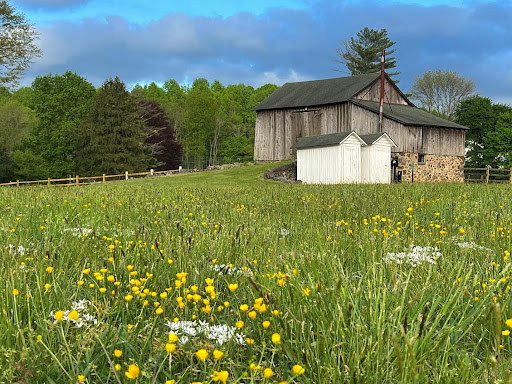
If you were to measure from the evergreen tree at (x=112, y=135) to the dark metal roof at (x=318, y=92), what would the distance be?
14.9 meters

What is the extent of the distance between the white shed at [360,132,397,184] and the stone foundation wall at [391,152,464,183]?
8.07m

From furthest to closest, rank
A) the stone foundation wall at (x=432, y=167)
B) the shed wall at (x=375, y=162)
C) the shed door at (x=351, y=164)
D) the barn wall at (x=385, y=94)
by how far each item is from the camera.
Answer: the barn wall at (x=385, y=94), the stone foundation wall at (x=432, y=167), the shed wall at (x=375, y=162), the shed door at (x=351, y=164)

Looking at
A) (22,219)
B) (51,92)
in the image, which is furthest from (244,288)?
(51,92)

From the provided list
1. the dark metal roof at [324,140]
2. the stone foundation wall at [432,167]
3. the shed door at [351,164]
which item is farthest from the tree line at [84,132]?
the stone foundation wall at [432,167]

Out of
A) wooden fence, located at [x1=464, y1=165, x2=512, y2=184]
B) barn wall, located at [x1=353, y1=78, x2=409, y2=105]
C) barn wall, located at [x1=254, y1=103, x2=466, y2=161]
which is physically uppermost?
barn wall, located at [x1=353, y1=78, x2=409, y2=105]

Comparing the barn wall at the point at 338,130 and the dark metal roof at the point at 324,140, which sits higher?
the barn wall at the point at 338,130

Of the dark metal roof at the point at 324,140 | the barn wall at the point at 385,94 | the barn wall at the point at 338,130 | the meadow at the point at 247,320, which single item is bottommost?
the meadow at the point at 247,320

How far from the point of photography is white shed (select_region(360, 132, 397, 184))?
30.5 m

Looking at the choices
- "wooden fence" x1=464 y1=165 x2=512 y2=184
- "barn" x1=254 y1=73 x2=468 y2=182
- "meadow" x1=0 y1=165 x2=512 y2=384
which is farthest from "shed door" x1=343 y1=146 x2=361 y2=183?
"meadow" x1=0 y1=165 x2=512 y2=384

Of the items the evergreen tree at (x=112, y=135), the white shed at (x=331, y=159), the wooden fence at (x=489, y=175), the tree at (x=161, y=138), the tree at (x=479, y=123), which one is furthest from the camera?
the tree at (x=161, y=138)

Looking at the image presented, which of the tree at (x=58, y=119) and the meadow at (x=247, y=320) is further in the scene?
the tree at (x=58, y=119)

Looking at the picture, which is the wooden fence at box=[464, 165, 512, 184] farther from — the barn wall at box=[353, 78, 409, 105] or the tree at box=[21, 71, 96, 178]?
the tree at box=[21, 71, 96, 178]

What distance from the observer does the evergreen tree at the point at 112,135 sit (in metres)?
46.9

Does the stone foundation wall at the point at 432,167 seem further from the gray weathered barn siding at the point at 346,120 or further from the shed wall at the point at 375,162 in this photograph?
the shed wall at the point at 375,162
